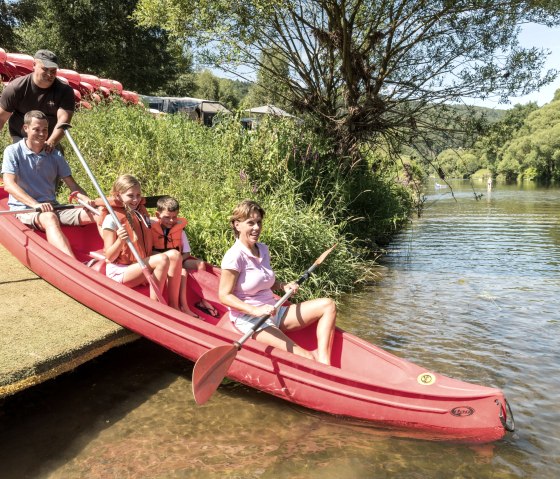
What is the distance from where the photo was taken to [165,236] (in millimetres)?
4641

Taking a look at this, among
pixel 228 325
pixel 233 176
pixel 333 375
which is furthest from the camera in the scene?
pixel 233 176

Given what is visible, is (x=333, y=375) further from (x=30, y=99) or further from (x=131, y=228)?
(x=30, y=99)

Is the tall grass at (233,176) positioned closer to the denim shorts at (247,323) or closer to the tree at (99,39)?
the denim shorts at (247,323)

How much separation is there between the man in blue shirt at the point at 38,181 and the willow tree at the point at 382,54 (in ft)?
13.9

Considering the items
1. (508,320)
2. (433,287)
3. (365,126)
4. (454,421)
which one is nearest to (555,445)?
(454,421)

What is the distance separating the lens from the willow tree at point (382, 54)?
332 inches

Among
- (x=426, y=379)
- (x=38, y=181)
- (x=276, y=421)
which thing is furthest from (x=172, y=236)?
(x=426, y=379)

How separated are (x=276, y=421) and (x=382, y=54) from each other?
753 cm

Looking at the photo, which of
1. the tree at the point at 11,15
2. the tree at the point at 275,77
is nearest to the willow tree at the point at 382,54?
the tree at the point at 275,77

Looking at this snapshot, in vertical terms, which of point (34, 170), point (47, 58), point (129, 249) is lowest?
point (129, 249)

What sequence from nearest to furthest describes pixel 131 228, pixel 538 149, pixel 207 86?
pixel 131 228 < pixel 538 149 < pixel 207 86

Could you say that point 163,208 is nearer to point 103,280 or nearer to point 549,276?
point 103,280

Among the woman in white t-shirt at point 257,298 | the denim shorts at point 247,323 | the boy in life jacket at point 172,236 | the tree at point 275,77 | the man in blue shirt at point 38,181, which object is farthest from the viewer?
the tree at point 275,77

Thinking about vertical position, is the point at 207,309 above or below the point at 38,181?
below
